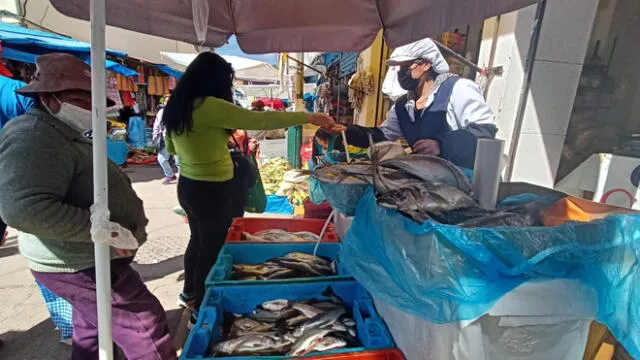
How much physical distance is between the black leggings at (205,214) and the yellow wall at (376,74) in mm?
4746

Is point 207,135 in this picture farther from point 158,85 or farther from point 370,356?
point 158,85

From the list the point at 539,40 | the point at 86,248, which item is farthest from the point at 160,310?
the point at 539,40

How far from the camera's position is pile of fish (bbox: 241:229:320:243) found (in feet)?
8.84

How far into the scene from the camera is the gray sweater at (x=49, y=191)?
55.0 inches

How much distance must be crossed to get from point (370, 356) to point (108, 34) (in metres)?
19.0

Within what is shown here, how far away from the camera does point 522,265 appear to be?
0.91m

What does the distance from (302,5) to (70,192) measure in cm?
253

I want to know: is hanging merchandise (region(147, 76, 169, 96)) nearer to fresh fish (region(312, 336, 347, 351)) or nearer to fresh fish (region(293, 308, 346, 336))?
fresh fish (region(293, 308, 346, 336))

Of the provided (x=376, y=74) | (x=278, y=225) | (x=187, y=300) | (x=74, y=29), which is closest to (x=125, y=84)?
(x=74, y=29)

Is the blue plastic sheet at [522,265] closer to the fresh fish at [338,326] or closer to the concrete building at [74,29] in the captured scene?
the fresh fish at [338,326]

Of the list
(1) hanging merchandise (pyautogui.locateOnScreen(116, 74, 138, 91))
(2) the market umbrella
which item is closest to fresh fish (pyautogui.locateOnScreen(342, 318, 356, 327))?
(2) the market umbrella

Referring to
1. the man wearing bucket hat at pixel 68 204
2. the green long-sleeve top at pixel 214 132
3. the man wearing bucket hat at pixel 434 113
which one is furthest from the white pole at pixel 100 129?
the man wearing bucket hat at pixel 434 113

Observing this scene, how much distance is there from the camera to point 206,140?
8.18ft

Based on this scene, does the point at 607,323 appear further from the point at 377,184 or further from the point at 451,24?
the point at 451,24
